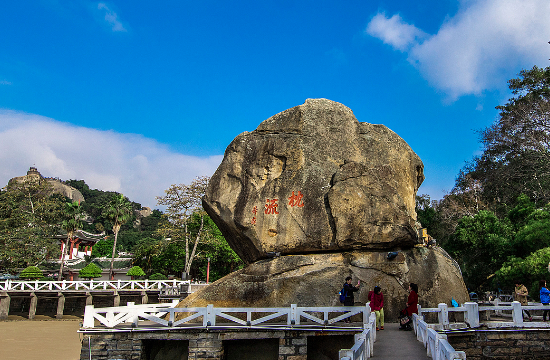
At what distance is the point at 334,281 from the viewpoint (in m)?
13.7

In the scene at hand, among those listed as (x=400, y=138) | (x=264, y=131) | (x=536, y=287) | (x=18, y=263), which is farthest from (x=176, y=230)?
(x=536, y=287)

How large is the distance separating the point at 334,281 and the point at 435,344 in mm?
6657

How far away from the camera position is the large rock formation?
546 inches

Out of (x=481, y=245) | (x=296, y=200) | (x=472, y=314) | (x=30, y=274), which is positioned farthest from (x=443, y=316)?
(x=30, y=274)

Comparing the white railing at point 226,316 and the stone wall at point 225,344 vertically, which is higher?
the white railing at point 226,316

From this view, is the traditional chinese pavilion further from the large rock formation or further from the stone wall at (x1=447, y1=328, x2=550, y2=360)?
the stone wall at (x1=447, y1=328, x2=550, y2=360)

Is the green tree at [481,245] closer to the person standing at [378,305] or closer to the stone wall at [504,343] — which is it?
the stone wall at [504,343]

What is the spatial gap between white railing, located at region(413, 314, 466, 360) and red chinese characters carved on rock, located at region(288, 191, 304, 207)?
5421 mm

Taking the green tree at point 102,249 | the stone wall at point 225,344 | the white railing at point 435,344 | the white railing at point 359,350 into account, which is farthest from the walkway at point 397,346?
the green tree at point 102,249

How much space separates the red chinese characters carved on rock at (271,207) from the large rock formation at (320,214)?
0.12 ft

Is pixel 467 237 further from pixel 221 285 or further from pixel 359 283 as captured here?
pixel 221 285

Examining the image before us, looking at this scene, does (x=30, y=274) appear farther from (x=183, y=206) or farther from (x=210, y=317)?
(x=210, y=317)

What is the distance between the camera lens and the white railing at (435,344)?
17.6 ft

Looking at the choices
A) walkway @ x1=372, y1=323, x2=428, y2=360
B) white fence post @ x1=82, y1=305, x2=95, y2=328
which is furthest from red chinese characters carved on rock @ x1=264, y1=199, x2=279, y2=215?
white fence post @ x1=82, y1=305, x2=95, y2=328
